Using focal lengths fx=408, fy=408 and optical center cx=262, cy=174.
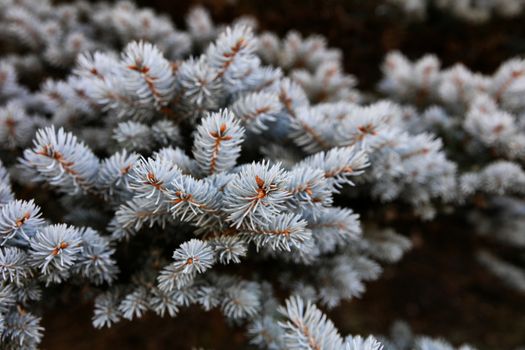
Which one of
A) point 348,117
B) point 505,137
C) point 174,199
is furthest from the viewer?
point 505,137

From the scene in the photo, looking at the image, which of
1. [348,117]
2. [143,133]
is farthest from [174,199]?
[348,117]

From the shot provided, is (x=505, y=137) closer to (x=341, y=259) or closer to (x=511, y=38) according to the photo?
(x=341, y=259)

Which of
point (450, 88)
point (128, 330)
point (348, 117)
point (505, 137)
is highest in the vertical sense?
point (450, 88)

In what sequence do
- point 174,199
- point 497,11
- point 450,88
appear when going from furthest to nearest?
point 497,11, point 450,88, point 174,199

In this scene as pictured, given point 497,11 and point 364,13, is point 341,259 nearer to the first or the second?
point 364,13

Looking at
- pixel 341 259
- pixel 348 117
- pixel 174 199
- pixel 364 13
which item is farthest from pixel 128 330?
pixel 364 13

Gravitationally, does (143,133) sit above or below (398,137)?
below

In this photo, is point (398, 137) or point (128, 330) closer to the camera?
point (398, 137)
